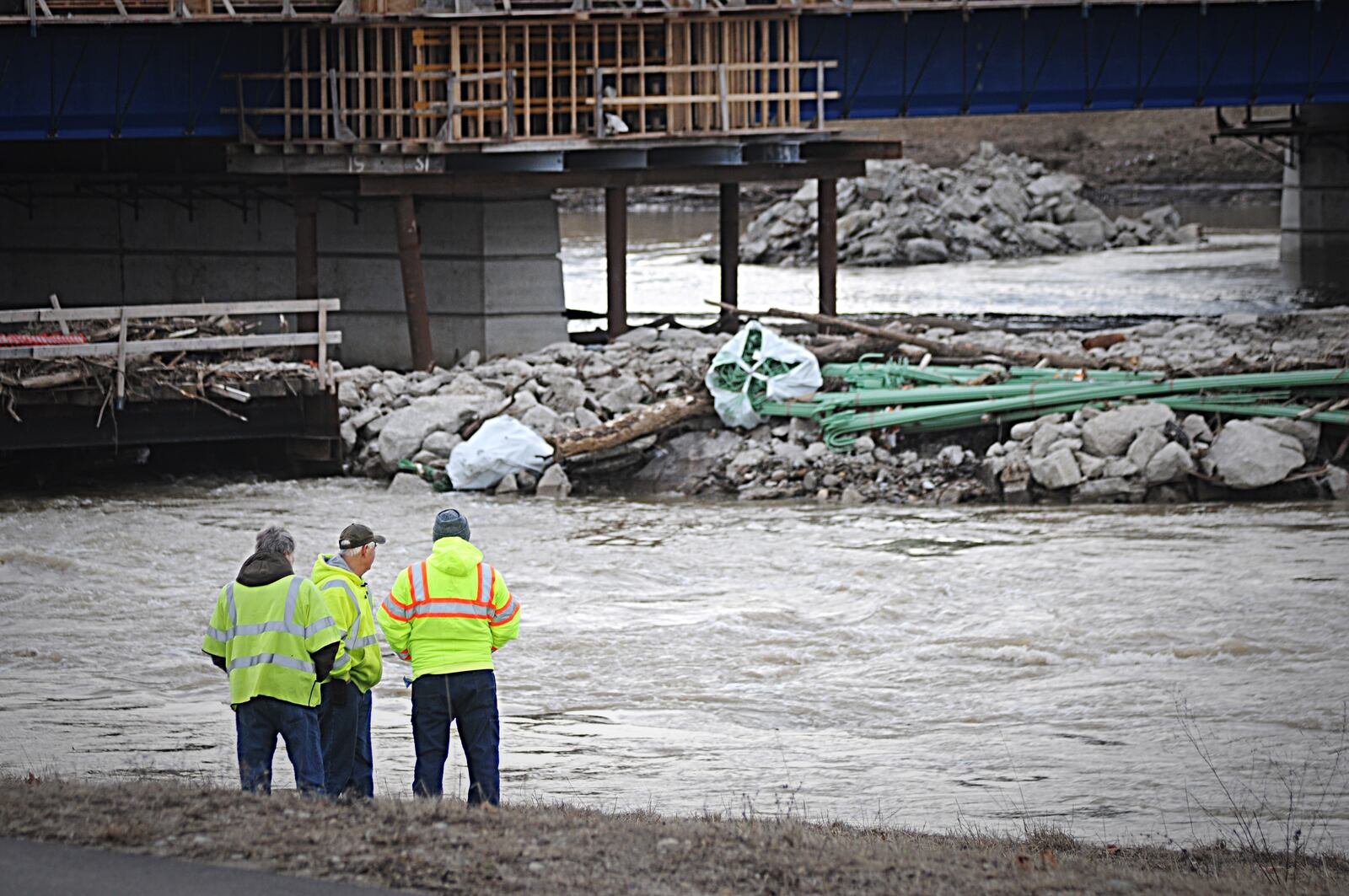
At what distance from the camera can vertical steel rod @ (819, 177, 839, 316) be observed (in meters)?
27.1

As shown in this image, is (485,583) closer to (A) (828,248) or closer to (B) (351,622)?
(B) (351,622)

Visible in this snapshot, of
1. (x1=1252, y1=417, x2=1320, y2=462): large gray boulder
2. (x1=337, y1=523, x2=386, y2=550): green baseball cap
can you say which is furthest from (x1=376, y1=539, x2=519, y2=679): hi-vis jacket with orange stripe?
(x1=1252, y1=417, x2=1320, y2=462): large gray boulder

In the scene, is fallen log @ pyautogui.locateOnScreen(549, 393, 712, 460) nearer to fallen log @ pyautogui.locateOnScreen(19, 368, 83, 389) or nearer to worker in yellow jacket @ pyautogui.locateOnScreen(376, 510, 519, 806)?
fallen log @ pyautogui.locateOnScreen(19, 368, 83, 389)

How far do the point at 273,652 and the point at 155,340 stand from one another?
12.9 m

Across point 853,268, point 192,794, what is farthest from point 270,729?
point 853,268

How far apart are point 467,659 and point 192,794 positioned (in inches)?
58.0

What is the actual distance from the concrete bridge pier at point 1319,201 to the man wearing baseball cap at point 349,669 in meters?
33.7

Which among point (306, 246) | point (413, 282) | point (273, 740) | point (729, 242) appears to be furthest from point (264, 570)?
point (729, 242)

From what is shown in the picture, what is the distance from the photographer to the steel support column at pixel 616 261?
84.8 ft

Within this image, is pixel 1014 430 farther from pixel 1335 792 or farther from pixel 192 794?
pixel 192 794

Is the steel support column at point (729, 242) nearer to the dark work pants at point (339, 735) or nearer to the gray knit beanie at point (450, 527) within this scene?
the gray knit beanie at point (450, 527)

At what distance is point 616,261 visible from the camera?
25.9 m

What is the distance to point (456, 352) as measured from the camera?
2588 cm

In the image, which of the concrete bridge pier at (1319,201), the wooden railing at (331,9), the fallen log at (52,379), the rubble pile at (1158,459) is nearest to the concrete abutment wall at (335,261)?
the wooden railing at (331,9)
